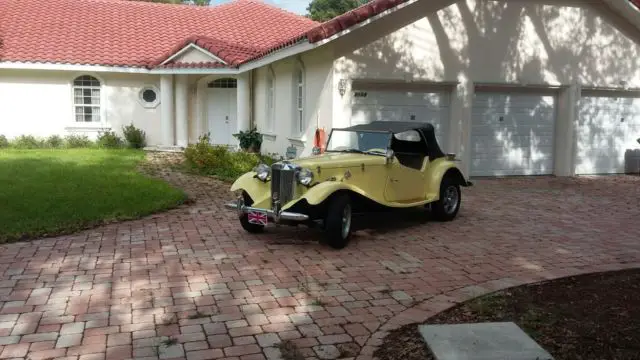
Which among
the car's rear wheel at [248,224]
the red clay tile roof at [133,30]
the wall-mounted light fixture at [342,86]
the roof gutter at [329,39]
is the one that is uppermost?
the red clay tile roof at [133,30]

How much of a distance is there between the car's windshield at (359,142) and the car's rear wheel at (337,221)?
4.21ft

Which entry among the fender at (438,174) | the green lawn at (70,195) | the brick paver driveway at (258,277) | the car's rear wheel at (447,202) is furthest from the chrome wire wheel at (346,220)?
the green lawn at (70,195)

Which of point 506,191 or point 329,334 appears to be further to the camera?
point 506,191

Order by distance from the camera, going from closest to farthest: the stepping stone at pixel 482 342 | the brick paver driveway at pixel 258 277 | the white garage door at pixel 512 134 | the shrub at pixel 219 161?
the stepping stone at pixel 482 342 < the brick paver driveway at pixel 258 277 < the shrub at pixel 219 161 < the white garage door at pixel 512 134

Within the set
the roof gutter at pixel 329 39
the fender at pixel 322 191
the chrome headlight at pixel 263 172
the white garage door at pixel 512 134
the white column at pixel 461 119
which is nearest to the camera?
the fender at pixel 322 191

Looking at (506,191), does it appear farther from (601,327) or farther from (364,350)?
(364,350)

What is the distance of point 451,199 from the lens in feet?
30.2

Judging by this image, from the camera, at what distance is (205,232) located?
8.15 meters

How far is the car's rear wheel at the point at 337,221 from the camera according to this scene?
23.2ft

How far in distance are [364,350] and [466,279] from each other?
2125mm

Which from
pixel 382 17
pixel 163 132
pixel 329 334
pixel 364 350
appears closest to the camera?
pixel 364 350

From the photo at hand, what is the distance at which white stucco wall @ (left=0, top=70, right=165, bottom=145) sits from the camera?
19703mm

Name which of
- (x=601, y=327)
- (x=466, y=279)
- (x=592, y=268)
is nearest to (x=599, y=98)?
(x=592, y=268)

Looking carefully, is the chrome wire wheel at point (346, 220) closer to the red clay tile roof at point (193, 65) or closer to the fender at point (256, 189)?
the fender at point (256, 189)
